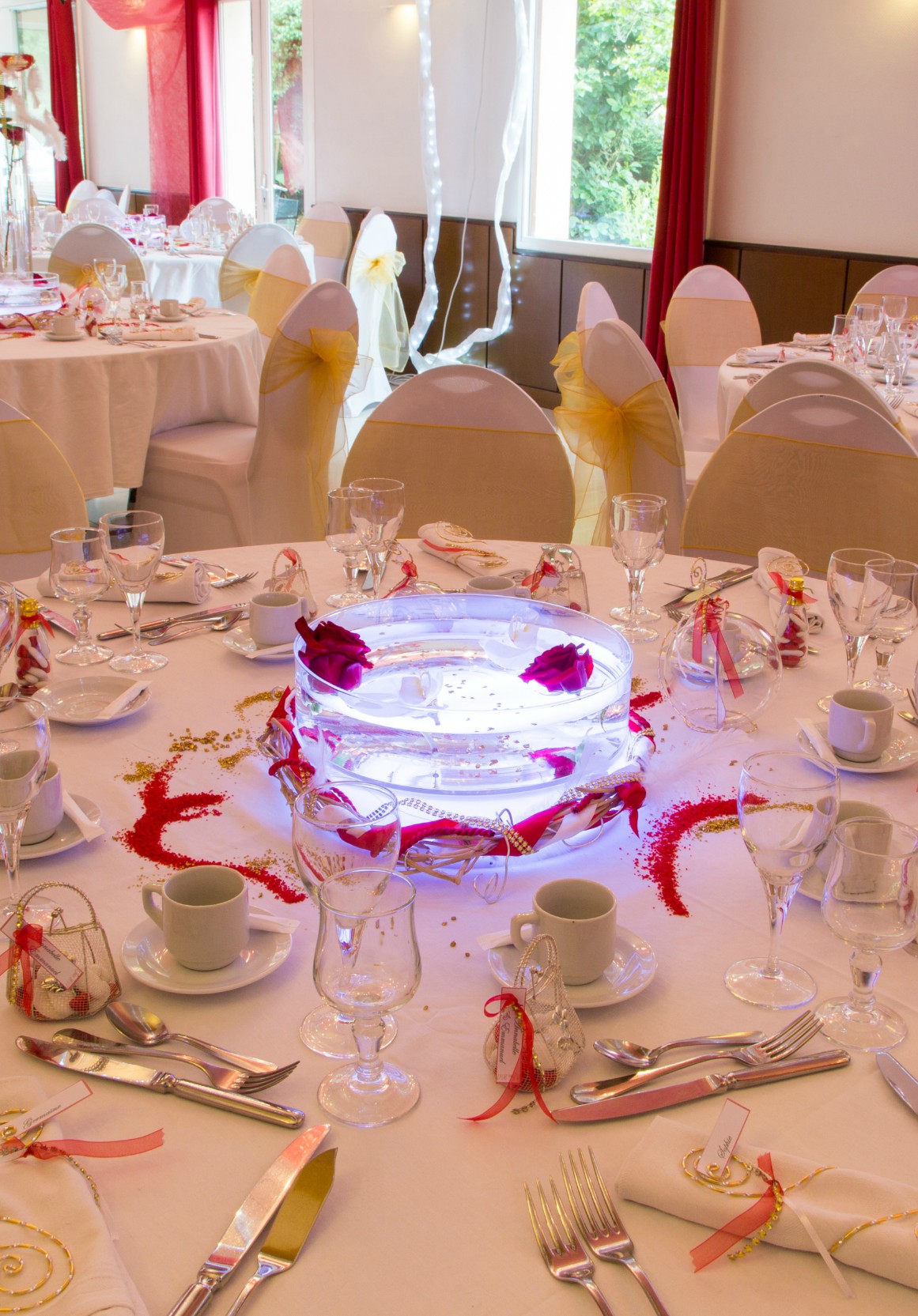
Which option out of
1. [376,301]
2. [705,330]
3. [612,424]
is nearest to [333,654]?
[612,424]

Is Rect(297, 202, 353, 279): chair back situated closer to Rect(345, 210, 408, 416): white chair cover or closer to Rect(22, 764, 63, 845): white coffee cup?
Rect(345, 210, 408, 416): white chair cover

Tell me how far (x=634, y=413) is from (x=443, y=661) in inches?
64.8

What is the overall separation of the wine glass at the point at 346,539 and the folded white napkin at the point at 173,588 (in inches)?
7.5

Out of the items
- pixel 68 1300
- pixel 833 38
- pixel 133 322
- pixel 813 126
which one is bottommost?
pixel 68 1300

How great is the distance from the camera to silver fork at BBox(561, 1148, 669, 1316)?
711mm

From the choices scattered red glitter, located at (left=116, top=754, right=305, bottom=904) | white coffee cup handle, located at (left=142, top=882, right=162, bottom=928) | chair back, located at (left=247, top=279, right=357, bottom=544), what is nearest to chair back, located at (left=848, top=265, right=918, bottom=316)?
chair back, located at (left=247, top=279, right=357, bottom=544)

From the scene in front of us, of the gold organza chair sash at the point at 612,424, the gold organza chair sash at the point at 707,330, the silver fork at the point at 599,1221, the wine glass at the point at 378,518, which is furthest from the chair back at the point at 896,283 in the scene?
the silver fork at the point at 599,1221

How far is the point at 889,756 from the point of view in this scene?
1337 millimetres

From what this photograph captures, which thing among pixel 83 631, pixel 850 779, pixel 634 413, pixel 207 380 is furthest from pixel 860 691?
pixel 207 380

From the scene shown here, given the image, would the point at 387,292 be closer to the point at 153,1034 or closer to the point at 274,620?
the point at 274,620

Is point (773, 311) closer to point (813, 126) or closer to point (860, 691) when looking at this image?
point (813, 126)

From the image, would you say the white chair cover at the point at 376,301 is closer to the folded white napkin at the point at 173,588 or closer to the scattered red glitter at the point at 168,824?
the folded white napkin at the point at 173,588

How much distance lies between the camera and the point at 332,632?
1287mm

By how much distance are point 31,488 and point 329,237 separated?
5414mm
